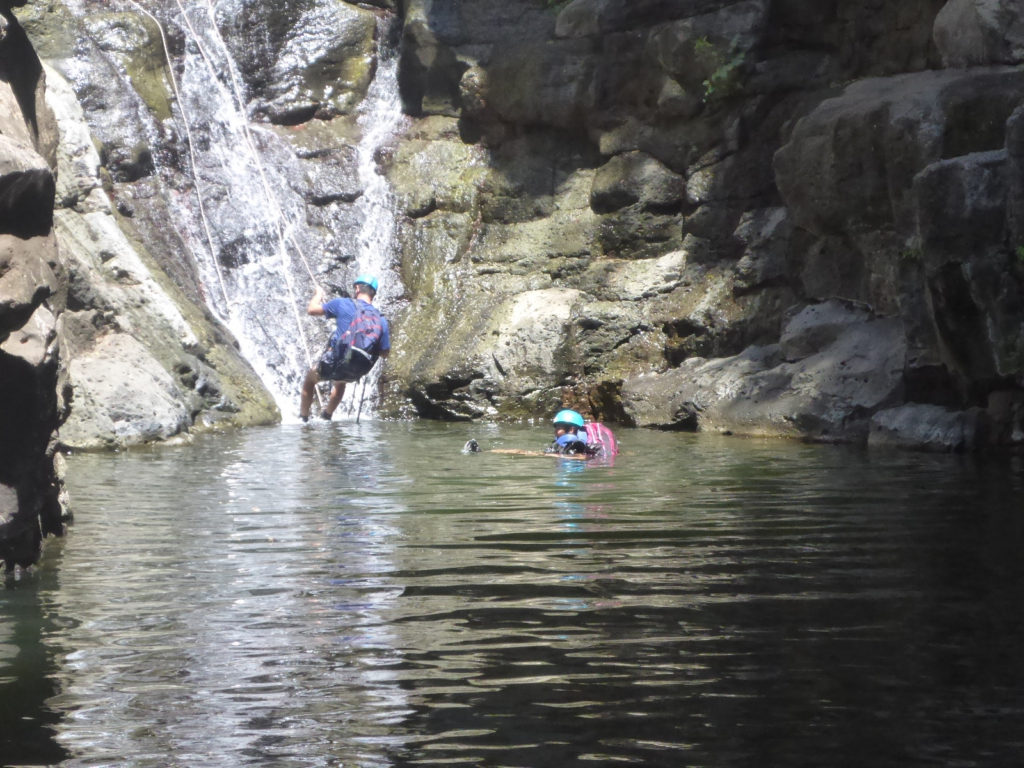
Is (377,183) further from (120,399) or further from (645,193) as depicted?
(120,399)

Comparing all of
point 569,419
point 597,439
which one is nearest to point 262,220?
point 569,419

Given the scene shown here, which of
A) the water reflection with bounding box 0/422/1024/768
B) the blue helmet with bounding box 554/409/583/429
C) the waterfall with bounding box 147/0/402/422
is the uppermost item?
the waterfall with bounding box 147/0/402/422

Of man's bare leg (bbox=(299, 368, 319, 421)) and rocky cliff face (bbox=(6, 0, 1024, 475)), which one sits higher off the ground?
rocky cliff face (bbox=(6, 0, 1024, 475))

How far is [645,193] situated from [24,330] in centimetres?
1387

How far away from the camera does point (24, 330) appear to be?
17.6ft

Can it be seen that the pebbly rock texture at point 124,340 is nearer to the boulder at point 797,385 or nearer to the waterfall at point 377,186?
the waterfall at point 377,186

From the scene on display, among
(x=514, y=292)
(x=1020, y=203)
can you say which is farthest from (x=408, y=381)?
(x=1020, y=203)

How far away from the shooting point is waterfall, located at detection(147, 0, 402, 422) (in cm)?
1819

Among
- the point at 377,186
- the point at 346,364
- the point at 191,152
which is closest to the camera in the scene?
→ the point at 346,364

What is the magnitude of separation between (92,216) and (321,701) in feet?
41.8

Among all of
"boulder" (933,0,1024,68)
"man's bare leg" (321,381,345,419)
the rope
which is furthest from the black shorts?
"boulder" (933,0,1024,68)

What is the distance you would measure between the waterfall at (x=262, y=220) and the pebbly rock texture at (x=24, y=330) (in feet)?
36.4

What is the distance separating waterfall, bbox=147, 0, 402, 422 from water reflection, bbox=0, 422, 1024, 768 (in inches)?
377

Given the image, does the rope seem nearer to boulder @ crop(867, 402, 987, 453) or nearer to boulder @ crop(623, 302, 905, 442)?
boulder @ crop(623, 302, 905, 442)
